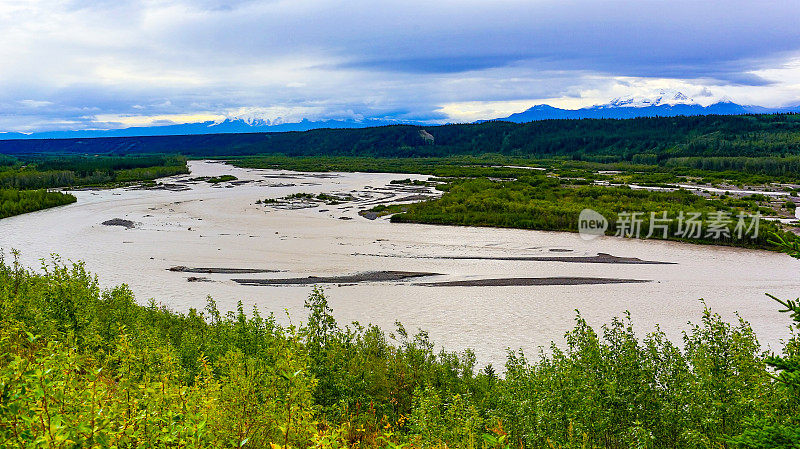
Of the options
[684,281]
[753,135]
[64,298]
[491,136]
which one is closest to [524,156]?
[491,136]

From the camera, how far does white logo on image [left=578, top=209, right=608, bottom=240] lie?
38938 millimetres

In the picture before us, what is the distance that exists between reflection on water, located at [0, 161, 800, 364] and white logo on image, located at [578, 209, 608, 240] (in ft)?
8.44

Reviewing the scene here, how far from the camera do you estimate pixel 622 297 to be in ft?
77.6

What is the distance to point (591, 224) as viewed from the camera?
40469 mm

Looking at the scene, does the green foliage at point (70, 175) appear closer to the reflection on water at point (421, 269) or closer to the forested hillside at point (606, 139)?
the reflection on water at point (421, 269)

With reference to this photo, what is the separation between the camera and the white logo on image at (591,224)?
128ft

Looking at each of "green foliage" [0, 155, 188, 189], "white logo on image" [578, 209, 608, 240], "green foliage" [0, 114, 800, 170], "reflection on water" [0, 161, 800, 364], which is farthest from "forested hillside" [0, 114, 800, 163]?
"reflection on water" [0, 161, 800, 364]

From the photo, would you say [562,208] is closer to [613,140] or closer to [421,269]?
[421,269]

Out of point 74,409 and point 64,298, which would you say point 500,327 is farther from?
point 74,409

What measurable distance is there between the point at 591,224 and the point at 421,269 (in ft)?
58.4

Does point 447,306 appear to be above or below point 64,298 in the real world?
below

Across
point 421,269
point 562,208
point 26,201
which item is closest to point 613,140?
point 562,208

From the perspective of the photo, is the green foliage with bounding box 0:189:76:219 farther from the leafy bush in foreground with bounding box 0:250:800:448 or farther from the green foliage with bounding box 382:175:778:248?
the leafy bush in foreground with bounding box 0:250:800:448

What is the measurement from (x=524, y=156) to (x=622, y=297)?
13163cm
